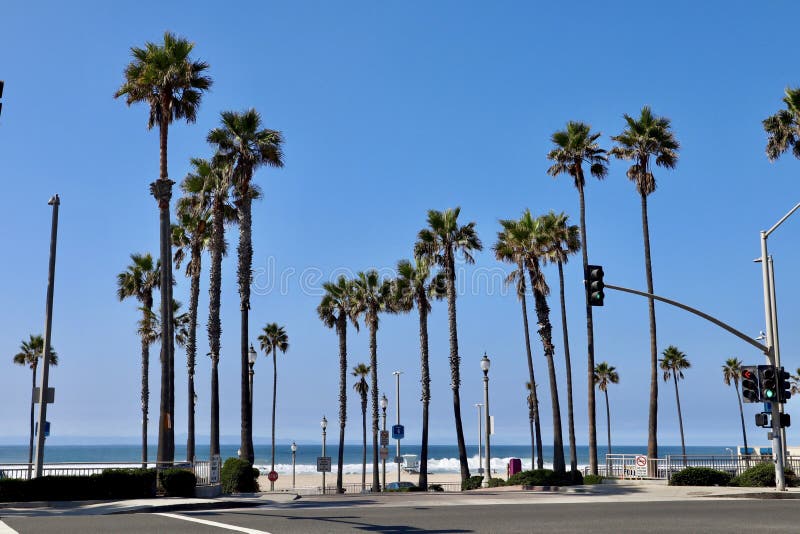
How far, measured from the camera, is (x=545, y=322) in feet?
155

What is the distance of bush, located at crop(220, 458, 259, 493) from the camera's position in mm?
31962

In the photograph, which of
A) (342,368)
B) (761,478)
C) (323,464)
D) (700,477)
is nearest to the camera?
(761,478)

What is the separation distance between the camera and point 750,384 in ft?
91.7

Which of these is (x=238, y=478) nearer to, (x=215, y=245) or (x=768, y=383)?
(x=215, y=245)

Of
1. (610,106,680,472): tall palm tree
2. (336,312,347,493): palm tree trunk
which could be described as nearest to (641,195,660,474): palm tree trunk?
(610,106,680,472): tall palm tree

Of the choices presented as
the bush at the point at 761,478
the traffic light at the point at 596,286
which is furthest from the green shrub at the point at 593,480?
the traffic light at the point at 596,286

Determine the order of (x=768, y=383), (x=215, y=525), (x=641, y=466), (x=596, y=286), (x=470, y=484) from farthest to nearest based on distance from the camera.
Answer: (x=470, y=484), (x=641, y=466), (x=768, y=383), (x=596, y=286), (x=215, y=525)

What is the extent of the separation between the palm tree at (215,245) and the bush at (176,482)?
10610mm

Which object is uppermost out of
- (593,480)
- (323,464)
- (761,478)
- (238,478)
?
(238,478)

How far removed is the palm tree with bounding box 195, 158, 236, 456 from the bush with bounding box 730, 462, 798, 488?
71.5 feet

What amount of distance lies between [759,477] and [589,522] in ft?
54.6

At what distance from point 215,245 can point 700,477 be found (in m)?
23.1

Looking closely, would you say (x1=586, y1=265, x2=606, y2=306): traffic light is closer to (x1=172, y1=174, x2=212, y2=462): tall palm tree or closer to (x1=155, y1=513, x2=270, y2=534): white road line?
(x1=155, y1=513, x2=270, y2=534): white road line

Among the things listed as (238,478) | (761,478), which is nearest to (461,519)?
(238,478)
